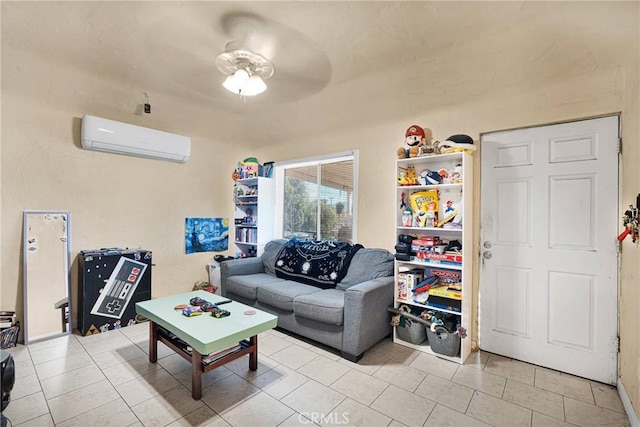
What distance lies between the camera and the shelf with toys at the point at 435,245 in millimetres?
2531

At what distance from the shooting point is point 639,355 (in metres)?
1.70

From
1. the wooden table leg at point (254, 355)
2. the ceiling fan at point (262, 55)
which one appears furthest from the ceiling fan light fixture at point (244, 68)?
the wooden table leg at point (254, 355)

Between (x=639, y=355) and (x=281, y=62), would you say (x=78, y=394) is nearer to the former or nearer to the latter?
(x=281, y=62)

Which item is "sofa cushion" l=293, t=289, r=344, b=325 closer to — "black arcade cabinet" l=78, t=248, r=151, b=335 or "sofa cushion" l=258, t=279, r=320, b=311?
"sofa cushion" l=258, t=279, r=320, b=311

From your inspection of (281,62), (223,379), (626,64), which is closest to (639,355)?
(626,64)

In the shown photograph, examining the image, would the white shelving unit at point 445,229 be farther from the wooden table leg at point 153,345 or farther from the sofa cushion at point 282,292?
the wooden table leg at point 153,345

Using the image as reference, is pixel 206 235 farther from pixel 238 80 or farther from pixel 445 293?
pixel 445 293

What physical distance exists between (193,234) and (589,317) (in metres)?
4.33

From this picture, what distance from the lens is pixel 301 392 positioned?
2.07 metres

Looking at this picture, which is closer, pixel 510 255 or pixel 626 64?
pixel 626 64

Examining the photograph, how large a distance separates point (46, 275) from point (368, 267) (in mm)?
3212

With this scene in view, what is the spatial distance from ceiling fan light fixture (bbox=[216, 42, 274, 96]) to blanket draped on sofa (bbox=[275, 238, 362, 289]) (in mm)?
1888

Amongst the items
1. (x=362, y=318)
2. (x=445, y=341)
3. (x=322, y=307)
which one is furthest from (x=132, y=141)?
(x=445, y=341)

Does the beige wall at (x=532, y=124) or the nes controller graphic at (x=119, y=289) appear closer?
the beige wall at (x=532, y=124)
